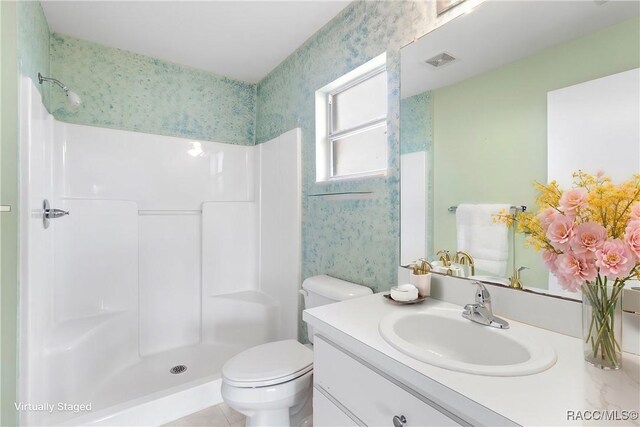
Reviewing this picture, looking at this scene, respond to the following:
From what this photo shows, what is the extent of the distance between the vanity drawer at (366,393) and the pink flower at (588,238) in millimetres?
471

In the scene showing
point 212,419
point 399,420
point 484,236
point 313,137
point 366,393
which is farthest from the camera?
point 313,137

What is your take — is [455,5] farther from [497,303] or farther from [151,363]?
[151,363]

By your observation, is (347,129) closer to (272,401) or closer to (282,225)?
(282,225)

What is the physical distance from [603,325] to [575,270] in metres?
0.17

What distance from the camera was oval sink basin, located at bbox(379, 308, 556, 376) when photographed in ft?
2.29

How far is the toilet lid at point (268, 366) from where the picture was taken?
1329 mm

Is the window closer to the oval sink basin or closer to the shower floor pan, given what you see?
the oval sink basin

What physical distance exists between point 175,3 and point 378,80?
1.23m

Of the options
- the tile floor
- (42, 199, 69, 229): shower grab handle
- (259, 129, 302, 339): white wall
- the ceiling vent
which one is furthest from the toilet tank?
(42, 199, 69, 229): shower grab handle

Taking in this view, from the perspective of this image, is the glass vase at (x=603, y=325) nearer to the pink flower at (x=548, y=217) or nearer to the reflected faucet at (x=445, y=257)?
the pink flower at (x=548, y=217)

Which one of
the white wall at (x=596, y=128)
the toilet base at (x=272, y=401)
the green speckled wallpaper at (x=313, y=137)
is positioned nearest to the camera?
the white wall at (x=596, y=128)

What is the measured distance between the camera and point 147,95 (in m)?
2.33

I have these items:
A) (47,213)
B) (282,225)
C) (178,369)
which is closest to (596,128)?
(282,225)

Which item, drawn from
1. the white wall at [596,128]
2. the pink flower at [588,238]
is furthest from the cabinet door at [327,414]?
the white wall at [596,128]
